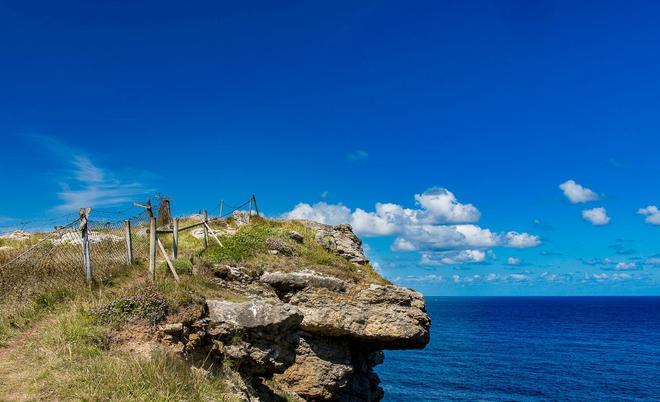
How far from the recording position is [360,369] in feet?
82.5

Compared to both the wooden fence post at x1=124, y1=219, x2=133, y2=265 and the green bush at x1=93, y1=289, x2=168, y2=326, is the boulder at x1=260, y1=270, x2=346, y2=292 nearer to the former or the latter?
the wooden fence post at x1=124, y1=219, x2=133, y2=265

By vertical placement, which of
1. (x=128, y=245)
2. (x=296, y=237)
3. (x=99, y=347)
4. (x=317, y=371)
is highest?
(x=296, y=237)

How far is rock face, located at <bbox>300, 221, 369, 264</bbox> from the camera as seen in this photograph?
26.6m

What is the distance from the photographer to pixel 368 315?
2086 centimetres

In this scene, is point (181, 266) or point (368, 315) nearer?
point (181, 266)

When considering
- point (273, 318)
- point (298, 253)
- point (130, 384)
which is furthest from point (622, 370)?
point (130, 384)

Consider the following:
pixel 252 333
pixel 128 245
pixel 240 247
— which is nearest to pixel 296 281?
pixel 240 247

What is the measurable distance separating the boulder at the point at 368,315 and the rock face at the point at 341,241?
4.96 meters

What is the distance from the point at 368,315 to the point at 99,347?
11.5 meters

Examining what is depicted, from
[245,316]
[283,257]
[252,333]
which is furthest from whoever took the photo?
[283,257]

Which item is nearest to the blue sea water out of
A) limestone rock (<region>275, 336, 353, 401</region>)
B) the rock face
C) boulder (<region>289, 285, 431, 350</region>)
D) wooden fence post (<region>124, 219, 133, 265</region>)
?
the rock face

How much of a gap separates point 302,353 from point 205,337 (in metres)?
6.59

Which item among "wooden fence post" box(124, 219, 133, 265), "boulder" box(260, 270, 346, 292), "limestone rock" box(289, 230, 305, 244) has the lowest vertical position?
"boulder" box(260, 270, 346, 292)

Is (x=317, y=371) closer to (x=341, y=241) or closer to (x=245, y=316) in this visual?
(x=245, y=316)
